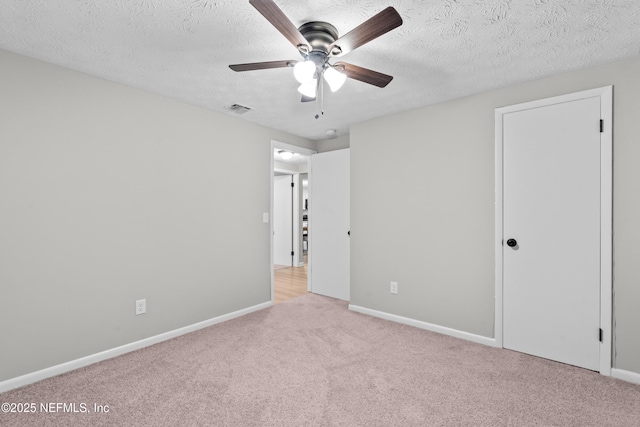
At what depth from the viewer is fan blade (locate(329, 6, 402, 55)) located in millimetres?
1350

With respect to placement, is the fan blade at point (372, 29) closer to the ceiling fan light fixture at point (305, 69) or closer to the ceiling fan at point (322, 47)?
the ceiling fan at point (322, 47)

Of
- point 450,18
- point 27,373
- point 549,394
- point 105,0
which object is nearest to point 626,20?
point 450,18

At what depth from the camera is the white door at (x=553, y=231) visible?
2.37 metres

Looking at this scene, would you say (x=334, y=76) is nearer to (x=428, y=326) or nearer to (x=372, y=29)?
(x=372, y=29)

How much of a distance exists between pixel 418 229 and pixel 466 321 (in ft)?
3.27

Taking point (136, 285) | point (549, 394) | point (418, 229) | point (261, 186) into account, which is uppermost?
point (261, 186)

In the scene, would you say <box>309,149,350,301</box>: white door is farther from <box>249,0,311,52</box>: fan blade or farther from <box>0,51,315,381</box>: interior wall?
<box>249,0,311,52</box>: fan blade

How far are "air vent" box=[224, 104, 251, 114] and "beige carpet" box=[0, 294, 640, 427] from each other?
2.32 meters

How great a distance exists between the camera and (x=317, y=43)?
1.81 metres

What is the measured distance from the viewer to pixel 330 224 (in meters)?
4.44

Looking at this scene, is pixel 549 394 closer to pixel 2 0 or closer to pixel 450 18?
pixel 450 18

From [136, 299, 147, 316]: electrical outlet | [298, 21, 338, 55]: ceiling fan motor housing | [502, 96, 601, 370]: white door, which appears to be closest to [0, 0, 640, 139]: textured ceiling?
[298, 21, 338, 55]: ceiling fan motor housing

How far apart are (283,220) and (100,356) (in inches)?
180

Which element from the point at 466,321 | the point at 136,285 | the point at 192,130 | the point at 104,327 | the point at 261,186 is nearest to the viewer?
the point at 104,327
